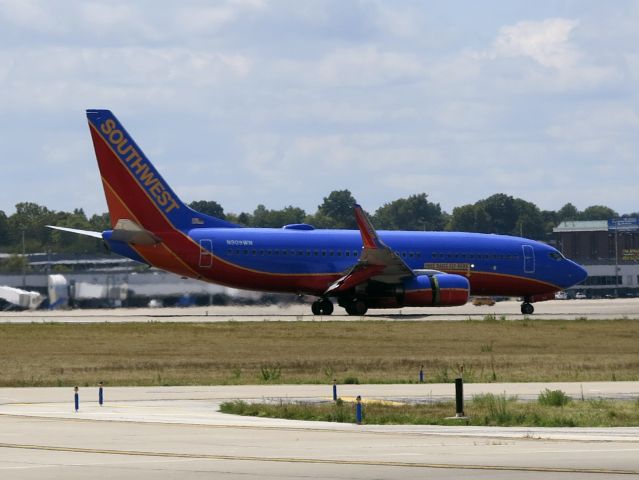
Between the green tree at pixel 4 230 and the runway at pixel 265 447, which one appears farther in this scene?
the green tree at pixel 4 230

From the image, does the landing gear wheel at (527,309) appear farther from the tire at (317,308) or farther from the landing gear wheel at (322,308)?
the tire at (317,308)

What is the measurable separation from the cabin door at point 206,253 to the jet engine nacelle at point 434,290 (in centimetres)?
956

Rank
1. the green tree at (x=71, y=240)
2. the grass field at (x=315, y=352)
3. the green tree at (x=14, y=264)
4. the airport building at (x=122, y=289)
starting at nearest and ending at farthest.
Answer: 1. the grass field at (x=315, y=352)
2. the airport building at (x=122, y=289)
3. the green tree at (x=14, y=264)
4. the green tree at (x=71, y=240)

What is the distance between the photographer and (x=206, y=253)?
221ft

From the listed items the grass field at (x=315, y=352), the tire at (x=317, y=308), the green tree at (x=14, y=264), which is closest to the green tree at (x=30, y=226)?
the green tree at (x=14, y=264)

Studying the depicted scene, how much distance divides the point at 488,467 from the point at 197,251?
159 feet

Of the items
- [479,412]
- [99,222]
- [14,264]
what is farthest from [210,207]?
[479,412]

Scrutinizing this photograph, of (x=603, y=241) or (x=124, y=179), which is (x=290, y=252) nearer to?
(x=124, y=179)

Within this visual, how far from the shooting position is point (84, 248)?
11125cm

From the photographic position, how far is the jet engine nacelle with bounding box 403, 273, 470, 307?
68062 mm

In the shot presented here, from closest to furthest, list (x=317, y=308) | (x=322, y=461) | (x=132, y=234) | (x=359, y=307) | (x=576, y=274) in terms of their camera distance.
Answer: (x=322, y=461)
(x=132, y=234)
(x=359, y=307)
(x=317, y=308)
(x=576, y=274)

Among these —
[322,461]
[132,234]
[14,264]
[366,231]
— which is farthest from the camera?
[14,264]

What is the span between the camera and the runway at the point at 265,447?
763 inches

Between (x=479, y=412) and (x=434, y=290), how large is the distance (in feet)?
130
